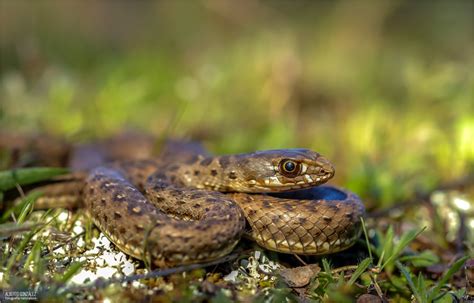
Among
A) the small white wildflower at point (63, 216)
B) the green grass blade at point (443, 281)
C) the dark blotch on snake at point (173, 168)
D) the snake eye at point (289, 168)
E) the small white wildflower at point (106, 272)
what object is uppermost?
the snake eye at point (289, 168)

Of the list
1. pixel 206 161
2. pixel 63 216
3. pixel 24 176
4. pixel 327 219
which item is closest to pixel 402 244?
pixel 327 219

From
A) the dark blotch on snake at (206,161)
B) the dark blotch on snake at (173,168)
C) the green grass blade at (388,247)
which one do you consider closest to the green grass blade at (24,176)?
the dark blotch on snake at (173,168)

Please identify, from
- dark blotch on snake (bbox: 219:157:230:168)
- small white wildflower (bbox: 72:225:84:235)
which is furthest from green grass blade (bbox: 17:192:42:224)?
dark blotch on snake (bbox: 219:157:230:168)

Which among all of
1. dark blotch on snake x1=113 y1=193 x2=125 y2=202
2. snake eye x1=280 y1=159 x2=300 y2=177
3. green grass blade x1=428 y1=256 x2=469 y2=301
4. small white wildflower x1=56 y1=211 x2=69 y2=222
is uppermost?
snake eye x1=280 y1=159 x2=300 y2=177

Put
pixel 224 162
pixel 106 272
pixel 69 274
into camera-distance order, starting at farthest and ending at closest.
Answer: pixel 224 162 < pixel 106 272 < pixel 69 274

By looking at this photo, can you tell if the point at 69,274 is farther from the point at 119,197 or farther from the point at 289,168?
the point at 289,168

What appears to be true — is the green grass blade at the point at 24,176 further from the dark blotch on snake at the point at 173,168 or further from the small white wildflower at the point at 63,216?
the dark blotch on snake at the point at 173,168

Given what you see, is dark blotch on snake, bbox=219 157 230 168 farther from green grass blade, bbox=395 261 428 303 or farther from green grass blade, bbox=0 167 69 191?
green grass blade, bbox=395 261 428 303
